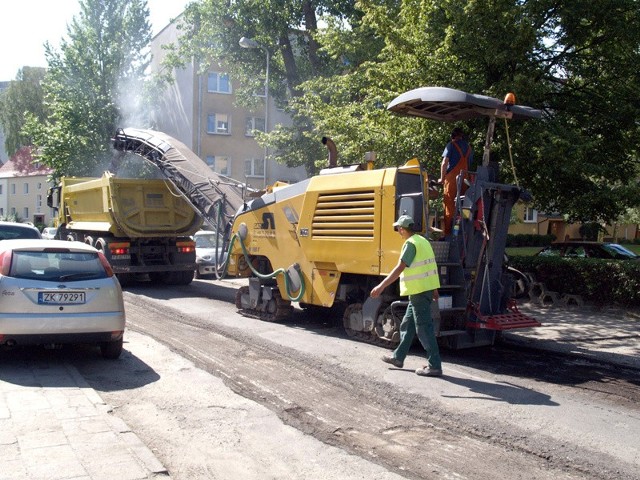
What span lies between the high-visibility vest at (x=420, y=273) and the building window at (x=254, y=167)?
110ft

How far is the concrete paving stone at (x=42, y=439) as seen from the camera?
199 inches

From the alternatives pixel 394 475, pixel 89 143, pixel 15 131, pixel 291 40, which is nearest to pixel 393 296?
pixel 394 475

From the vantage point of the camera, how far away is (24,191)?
6625 cm

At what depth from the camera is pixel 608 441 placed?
5.57 metres

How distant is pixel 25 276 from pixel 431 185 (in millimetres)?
5459

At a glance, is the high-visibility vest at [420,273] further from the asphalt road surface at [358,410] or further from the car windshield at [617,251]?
the car windshield at [617,251]

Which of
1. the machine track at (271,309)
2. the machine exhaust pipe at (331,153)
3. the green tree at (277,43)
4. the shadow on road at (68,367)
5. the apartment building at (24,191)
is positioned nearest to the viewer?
the shadow on road at (68,367)

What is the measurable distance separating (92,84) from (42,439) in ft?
105

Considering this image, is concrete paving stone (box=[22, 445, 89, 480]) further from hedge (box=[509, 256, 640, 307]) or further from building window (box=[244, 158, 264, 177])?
building window (box=[244, 158, 264, 177])

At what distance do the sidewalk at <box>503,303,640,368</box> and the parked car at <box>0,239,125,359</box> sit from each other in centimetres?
594

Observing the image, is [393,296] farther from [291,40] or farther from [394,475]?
[291,40]

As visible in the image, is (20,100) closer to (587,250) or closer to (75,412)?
(587,250)

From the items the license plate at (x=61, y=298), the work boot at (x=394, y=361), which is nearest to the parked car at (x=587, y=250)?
the work boot at (x=394, y=361)

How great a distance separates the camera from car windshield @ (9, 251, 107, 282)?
758cm
